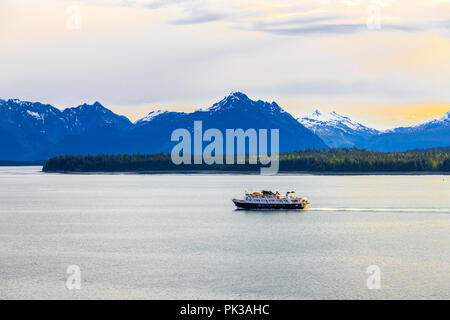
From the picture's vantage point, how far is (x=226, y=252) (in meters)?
82.2

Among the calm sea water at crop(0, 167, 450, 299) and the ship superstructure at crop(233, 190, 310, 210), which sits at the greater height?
the ship superstructure at crop(233, 190, 310, 210)

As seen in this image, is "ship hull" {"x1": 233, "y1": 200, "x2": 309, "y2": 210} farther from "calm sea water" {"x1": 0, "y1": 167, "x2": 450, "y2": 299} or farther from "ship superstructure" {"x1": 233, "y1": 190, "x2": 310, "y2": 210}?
"calm sea water" {"x1": 0, "y1": 167, "x2": 450, "y2": 299}

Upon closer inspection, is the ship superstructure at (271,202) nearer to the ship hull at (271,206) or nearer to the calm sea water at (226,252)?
the ship hull at (271,206)

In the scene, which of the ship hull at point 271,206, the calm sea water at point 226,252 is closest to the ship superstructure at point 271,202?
the ship hull at point 271,206

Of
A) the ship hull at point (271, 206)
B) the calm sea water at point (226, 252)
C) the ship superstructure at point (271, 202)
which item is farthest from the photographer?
the ship hull at point (271, 206)

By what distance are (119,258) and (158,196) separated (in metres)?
110

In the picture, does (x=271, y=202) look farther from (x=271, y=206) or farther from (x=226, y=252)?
(x=226, y=252)

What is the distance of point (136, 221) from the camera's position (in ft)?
395

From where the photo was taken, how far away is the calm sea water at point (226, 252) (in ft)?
203

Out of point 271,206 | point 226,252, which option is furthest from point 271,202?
point 226,252

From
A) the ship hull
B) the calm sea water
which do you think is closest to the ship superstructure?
the ship hull

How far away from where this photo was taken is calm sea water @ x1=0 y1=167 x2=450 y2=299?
203 feet
